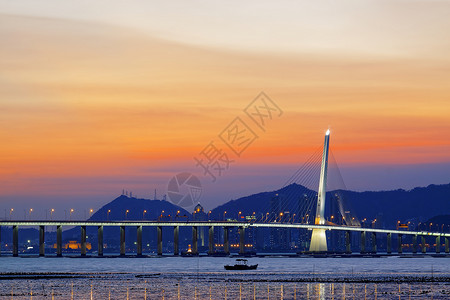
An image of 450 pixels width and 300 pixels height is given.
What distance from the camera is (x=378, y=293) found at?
416ft

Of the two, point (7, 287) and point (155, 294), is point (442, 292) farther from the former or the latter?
point (7, 287)

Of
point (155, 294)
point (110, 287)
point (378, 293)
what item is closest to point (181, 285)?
point (110, 287)

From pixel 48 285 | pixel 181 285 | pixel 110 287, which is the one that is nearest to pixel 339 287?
pixel 181 285

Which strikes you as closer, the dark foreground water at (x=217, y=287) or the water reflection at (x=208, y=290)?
the water reflection at (x=208, y=290)

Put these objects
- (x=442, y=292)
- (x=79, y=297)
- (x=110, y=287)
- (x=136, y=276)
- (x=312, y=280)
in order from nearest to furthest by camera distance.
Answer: (x=79, y=297)
(x=442, y=292)
(x=110, y=287)
(x=312, y=280)
(x=136, y=276)

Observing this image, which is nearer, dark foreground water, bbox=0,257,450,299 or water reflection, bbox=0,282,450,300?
water reflection, bbox=0,282,450,300

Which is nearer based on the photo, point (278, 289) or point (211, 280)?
point (278, 289)

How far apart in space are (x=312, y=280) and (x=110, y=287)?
113ft

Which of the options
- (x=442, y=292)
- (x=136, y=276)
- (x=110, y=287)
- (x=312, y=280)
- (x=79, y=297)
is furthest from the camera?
(x=136, y=276)

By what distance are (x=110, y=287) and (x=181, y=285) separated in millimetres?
11416

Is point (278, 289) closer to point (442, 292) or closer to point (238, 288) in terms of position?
point (238, 288)

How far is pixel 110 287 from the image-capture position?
139 metres

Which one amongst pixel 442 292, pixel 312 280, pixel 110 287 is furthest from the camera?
pixel 312 280

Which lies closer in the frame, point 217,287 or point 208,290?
point 208,290
